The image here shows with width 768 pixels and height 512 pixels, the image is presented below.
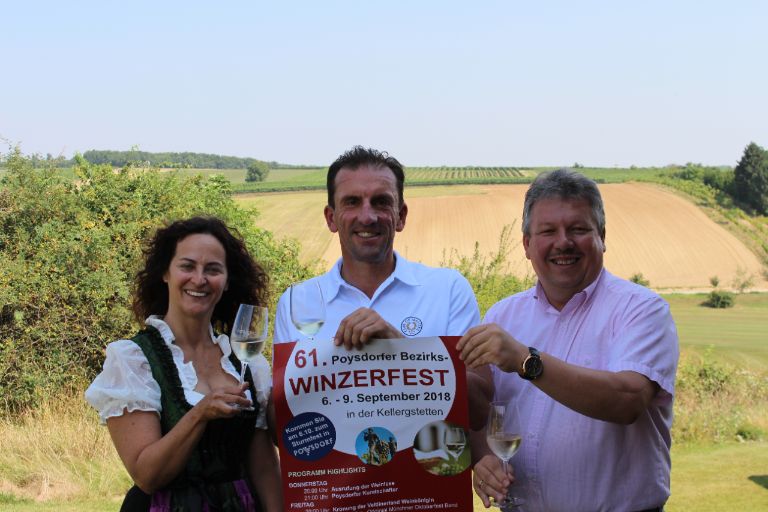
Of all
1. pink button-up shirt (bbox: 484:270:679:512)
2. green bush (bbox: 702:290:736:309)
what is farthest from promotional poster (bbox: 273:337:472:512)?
green bush (bbox: 702:290:736:309)

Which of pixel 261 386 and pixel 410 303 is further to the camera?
pixel 410 303

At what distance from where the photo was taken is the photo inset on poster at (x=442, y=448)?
329 cm

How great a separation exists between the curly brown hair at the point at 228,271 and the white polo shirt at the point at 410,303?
11.0 inches

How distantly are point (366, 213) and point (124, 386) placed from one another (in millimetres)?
1251

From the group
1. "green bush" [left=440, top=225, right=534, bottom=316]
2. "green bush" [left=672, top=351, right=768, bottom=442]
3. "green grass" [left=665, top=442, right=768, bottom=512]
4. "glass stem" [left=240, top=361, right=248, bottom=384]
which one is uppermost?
"glass stem" [left=240, top=361, right=248, bottom=384]

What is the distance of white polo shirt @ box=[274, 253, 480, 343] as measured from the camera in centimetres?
363

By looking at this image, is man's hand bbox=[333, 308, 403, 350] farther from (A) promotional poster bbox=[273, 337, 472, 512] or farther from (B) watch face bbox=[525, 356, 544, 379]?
(B) watch face bbox=[525, 356, 544, 379]

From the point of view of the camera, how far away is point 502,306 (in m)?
3.63

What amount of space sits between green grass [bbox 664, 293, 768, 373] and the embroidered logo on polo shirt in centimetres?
3236

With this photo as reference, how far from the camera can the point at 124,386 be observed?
10.6ft

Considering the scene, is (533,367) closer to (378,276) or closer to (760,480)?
(378,276)

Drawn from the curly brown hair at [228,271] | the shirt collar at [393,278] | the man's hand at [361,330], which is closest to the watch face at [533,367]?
the man's hand at [361,330]

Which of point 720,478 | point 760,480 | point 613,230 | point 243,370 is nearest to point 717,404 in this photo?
point 760,480

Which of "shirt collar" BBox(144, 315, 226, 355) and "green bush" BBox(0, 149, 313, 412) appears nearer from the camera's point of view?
"shirt collar" BBox(144, 315, 226, 355)
